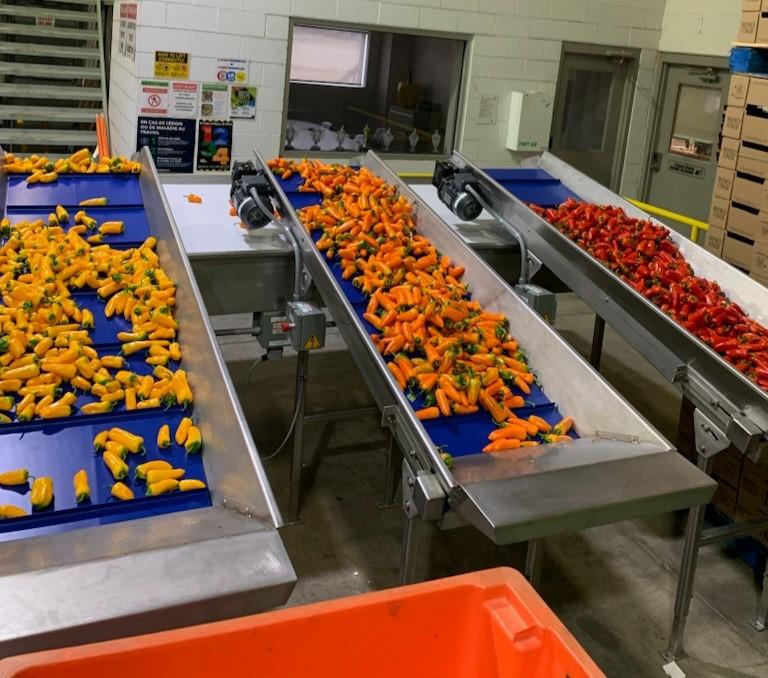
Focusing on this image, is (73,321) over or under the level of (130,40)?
under

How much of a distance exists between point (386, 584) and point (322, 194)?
86.9 inches

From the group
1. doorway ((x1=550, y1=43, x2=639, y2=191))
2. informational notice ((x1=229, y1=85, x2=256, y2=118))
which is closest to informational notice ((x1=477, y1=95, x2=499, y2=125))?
doorway ((x1=550, y1=43, x2=639, y2=191))

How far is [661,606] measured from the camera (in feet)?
13.2

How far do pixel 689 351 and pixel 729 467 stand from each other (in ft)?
3.08

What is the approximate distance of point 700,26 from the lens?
8.26m

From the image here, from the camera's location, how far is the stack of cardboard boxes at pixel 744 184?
5.54 m

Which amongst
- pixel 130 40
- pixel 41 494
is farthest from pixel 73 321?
pixel 130 40

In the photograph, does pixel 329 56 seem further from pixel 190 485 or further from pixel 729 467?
pixel 190 485

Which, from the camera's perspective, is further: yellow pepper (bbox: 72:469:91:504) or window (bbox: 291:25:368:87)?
window (bbox: 291:25:368:87)

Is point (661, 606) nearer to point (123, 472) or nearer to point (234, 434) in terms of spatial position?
point (234, 434)

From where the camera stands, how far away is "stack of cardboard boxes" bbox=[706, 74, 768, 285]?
5543 millimetres

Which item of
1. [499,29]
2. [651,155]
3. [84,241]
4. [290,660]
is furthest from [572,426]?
[651,155]

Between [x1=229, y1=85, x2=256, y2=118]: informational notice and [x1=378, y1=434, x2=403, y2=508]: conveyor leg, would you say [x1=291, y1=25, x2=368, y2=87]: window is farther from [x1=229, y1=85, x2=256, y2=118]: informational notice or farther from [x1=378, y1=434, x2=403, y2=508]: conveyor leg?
[x1=378, y1=434, x2=403, y2=508]: conveyor leg

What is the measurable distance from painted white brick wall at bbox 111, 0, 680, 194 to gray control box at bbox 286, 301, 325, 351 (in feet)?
11.7
